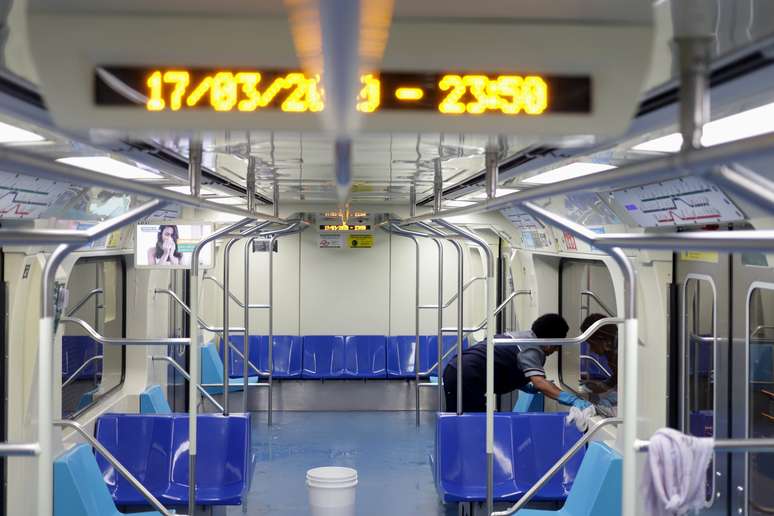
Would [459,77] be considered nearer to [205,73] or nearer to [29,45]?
[205,73]

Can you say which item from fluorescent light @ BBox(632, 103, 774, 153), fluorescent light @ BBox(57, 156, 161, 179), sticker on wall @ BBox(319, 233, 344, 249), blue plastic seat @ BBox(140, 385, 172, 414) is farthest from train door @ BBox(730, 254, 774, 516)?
sticker on wall @ BBox(319, 233, 344, 249)

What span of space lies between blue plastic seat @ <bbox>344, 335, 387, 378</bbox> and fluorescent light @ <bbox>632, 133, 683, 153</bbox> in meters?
10.0

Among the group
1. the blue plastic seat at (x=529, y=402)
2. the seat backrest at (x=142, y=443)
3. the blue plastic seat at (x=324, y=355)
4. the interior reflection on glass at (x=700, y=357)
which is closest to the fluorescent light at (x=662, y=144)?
the interior reflection on glass at (x=700, y=357)

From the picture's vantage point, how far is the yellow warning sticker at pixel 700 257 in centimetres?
488

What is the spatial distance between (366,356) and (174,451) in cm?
722

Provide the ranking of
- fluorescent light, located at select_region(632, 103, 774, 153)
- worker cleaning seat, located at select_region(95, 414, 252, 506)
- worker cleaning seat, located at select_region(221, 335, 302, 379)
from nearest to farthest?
fluorescent light, located at select_region(632, 103, 774, 153)
worker cleaning seat, located at select_region(95, 414, 252, 506)
worker cleaning seat, located at select_region(221, 335, 302, 379)

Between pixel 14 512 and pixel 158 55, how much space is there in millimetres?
4497

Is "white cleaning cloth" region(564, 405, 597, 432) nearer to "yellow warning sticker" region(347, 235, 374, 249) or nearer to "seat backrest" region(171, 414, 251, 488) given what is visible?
"seat backrest" region(171, 414, 251, 488)

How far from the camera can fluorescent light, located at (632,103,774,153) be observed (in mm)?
2693

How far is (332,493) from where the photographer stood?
5.84m

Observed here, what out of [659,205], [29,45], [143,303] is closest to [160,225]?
[143,303]

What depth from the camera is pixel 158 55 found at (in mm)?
1619

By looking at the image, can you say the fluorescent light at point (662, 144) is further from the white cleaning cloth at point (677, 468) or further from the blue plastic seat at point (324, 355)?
the blue plastic seat at point (324, 355)

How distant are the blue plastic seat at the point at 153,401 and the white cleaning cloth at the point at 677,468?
6073 millimetres
